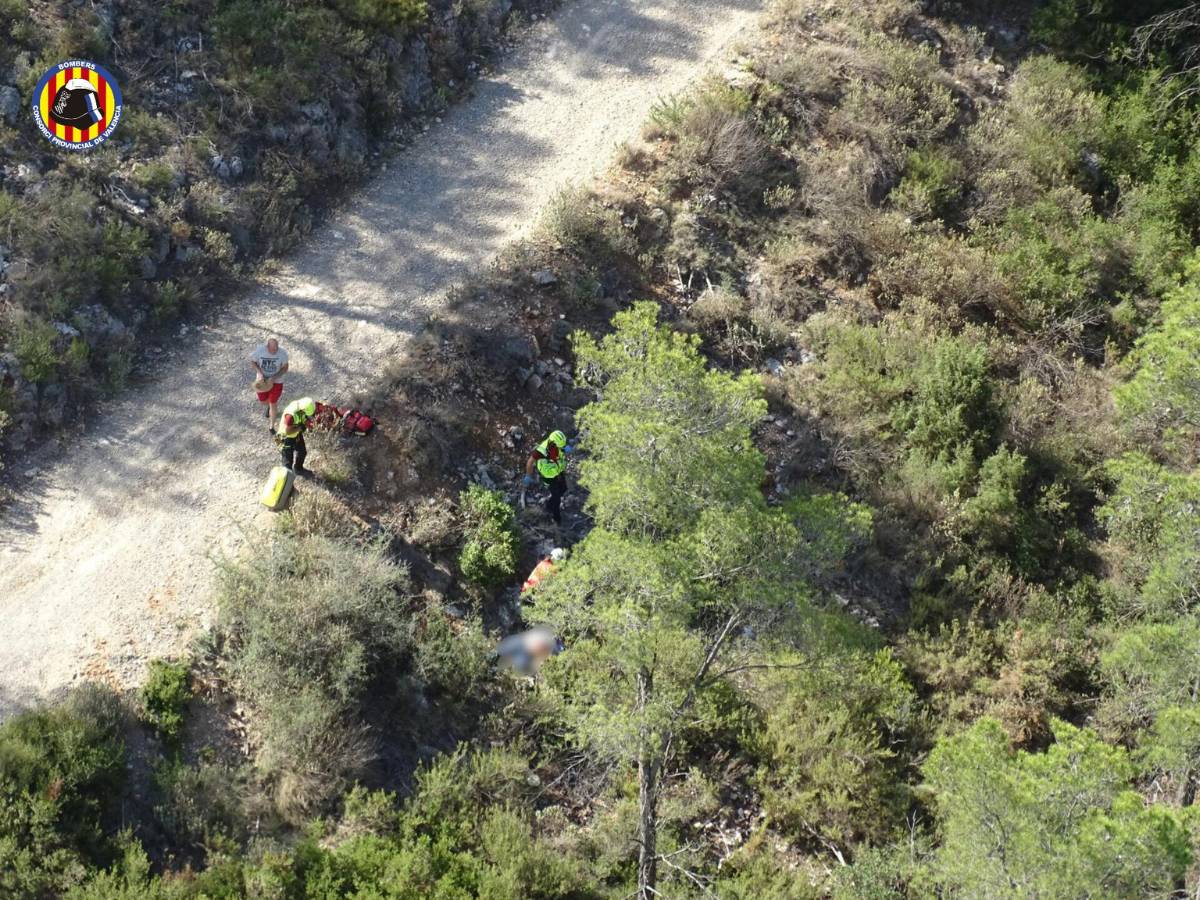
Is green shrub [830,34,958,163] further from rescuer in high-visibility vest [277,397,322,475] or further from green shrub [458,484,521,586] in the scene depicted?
rescuer in high-visibility vest [277,397,322,475]

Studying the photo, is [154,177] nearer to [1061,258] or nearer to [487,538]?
[487,538]

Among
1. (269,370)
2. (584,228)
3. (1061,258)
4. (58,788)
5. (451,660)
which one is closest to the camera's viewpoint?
(58,788)

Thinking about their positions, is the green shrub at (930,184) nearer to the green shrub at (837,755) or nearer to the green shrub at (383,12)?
the green shrub at (837,755)

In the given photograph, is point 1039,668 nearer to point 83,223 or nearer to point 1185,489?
point 1185,489

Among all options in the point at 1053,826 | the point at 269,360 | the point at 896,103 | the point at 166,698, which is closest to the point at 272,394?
the point at 269,360

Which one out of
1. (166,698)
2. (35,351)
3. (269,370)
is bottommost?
(166,698)

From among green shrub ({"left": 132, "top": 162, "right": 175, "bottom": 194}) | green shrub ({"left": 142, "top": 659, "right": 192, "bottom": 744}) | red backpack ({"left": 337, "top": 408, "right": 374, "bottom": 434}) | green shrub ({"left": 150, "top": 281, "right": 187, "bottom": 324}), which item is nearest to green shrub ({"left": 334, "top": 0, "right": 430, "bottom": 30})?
green shrub ({"left": 132, "top": 162, "right": 175, "bottom": 194})

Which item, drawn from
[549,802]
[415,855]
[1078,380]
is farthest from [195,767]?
[1078,380]

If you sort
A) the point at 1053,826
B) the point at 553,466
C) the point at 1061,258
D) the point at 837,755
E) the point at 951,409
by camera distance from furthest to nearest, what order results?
the point at 1061,258
the point at 951,409
the point at 553,466
the point at 837,755
the point at 1053,826
